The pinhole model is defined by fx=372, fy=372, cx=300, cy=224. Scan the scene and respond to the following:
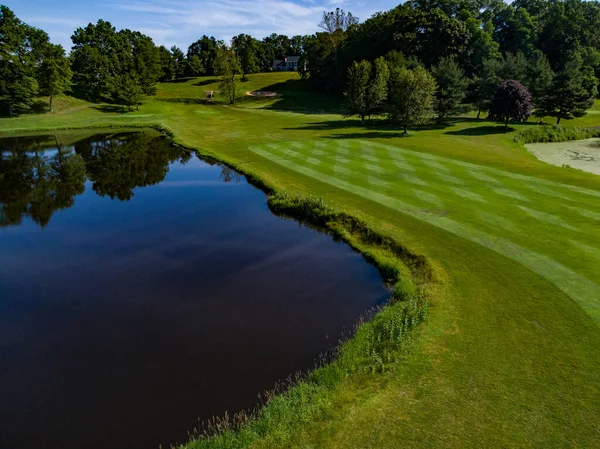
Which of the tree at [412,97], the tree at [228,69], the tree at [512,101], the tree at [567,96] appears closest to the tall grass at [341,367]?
the tree at [412,97]

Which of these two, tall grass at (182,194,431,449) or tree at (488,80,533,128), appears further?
tree at (488,80,533,128)

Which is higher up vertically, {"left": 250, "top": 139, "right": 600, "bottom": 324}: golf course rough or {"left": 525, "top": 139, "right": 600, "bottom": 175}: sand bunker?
{"left": 525, "top": 139, "right": 600, "bottom": 175}: sand bunker

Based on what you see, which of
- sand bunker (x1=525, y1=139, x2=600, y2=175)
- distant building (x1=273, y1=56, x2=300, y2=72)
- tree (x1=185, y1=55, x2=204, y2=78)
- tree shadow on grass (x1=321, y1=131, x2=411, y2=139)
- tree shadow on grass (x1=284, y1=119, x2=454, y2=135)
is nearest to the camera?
sand bunker (x1=525, y1=139, x2=600, y2=175)

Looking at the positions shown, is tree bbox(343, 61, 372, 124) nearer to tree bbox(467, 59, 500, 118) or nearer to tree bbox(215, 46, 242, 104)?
tree bbox(467, 59, 500, 118)

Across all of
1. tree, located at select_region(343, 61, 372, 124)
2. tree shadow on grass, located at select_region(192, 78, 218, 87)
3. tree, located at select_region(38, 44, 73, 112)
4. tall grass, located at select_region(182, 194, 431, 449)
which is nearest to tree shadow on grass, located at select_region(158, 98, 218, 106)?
tree, located at select_region(38, 44, 73, 112)

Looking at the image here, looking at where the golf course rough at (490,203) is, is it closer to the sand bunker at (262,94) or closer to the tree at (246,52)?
the sand bunker at (262,94)

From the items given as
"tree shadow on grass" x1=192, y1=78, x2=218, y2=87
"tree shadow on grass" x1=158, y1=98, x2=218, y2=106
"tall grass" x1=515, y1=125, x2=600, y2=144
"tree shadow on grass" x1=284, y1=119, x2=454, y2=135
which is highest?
"tree shadow on grass" x1=192, y1=78, x2=218, y2=87

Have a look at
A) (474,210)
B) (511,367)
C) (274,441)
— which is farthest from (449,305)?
(474,210)

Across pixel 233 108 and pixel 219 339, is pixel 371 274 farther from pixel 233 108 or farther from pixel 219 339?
pixel 233 108
